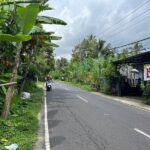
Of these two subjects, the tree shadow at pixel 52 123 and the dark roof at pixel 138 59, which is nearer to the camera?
the tree shadow at pixel 52 123

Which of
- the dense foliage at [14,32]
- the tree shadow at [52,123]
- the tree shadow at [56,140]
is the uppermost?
the dense foliage at [14,32]

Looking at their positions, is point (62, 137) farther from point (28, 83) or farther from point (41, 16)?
point (28, 83)

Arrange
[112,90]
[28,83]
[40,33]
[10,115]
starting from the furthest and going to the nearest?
1. [112,90]
2. [28,83]
3. [40,33]
4. [10,115]

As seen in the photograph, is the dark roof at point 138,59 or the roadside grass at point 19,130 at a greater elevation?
the dark roof at point 138,59

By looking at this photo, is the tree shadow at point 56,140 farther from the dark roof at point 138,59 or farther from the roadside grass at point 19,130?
the dark roof at point 138,59

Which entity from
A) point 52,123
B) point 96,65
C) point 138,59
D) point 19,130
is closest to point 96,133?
point 19,130

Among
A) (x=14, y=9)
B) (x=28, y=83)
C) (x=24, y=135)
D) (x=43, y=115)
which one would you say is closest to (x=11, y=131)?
(x=24, y=135)

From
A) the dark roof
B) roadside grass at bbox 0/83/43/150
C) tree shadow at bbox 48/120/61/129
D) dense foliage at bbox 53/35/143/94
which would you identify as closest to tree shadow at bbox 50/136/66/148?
roadside grass at bbox 0/83/43/150

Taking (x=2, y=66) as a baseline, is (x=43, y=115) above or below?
below

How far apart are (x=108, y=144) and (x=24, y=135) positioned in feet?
8.90

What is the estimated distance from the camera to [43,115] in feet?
60.5

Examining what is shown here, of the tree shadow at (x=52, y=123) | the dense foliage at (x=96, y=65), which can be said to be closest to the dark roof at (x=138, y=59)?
the dense foliage at (x=96, y=65)

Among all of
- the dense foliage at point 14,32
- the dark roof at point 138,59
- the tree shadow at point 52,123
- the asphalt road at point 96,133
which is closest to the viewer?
the asphalt road at point 96,133

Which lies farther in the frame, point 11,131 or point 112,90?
point 112,90
